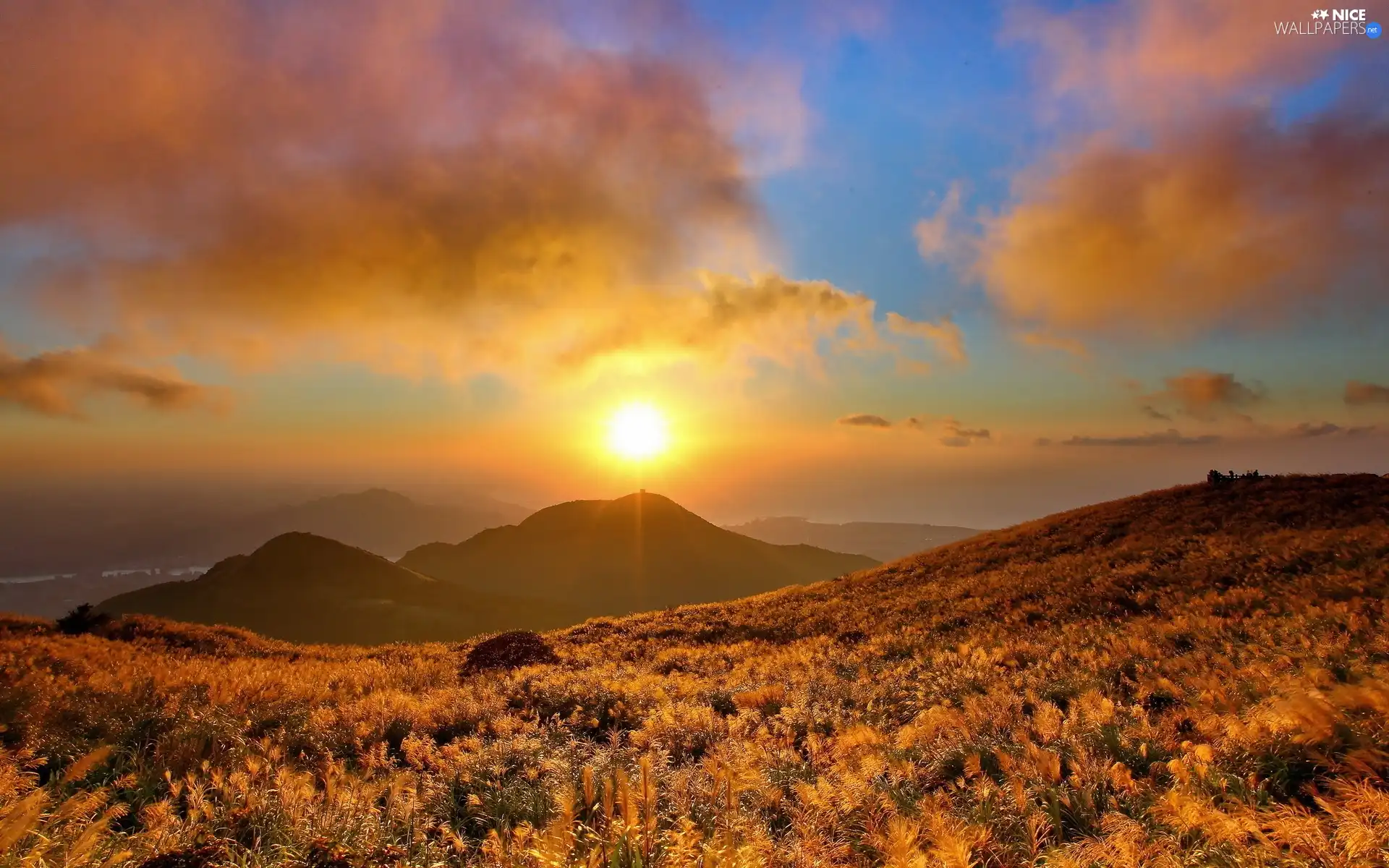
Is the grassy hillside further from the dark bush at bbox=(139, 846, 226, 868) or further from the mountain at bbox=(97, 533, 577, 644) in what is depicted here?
the mountain at bbox=(97, 533, 577, 644)

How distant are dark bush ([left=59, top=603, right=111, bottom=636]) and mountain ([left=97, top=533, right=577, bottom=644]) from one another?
102 metres

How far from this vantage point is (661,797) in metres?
5.51

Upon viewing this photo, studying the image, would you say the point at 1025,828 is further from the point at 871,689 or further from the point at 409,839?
the point at 871,689

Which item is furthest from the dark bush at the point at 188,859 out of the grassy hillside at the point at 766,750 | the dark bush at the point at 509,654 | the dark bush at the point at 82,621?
the dark bush at the point at 82,621

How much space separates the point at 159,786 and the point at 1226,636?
649 inches

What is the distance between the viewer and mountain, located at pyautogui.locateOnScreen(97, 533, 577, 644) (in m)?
123

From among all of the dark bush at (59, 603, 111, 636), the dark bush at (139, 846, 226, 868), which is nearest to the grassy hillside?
the dark bush at (139, 846, 226, 868)

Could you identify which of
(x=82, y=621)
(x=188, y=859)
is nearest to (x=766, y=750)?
(x=188, y=859)

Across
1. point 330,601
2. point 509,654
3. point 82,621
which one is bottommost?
point 330,601

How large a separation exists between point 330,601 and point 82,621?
453 ft

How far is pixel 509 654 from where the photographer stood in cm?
1788

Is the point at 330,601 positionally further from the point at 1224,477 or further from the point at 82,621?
the point at 1224,477

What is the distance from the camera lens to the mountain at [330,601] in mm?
123250

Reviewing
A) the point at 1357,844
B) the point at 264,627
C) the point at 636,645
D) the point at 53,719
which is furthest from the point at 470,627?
the point at 1357,844
